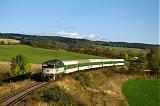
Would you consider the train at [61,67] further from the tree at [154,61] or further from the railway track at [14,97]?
the tree at [154,61]

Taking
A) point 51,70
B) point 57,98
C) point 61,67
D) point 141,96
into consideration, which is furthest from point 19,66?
point 57,98

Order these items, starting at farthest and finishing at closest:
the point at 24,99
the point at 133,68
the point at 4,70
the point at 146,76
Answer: the point at 133,68 < the point at 146,76 < the point at 4,70 < the point at 24,99

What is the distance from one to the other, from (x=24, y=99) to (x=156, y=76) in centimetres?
6272

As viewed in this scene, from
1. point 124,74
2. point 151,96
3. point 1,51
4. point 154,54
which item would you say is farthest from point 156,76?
point 1,51

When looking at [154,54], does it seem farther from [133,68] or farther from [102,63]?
[102,63]

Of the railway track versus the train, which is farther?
the train

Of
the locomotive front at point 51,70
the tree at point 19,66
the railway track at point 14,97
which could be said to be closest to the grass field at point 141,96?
the locomotive front at point 51,70

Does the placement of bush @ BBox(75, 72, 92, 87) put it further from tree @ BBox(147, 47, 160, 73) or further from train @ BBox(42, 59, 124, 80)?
tree @ BBox(147, 47, 160, 73)

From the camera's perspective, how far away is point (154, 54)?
352ft

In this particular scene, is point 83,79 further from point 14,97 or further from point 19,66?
point 19,66

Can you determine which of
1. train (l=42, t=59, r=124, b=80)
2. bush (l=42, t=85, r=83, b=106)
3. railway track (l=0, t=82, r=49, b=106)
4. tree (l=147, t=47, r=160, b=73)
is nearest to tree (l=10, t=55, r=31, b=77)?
train (l=42, t=59, r=124, b=80)

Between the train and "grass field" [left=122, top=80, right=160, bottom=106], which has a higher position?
the train

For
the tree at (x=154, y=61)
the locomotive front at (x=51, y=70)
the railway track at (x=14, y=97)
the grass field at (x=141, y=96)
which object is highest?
the locomotive front at (x=51, y=70)

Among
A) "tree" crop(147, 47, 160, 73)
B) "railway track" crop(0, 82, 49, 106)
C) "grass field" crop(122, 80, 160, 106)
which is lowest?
"grass field" crop(122, 80, 160, 106)
